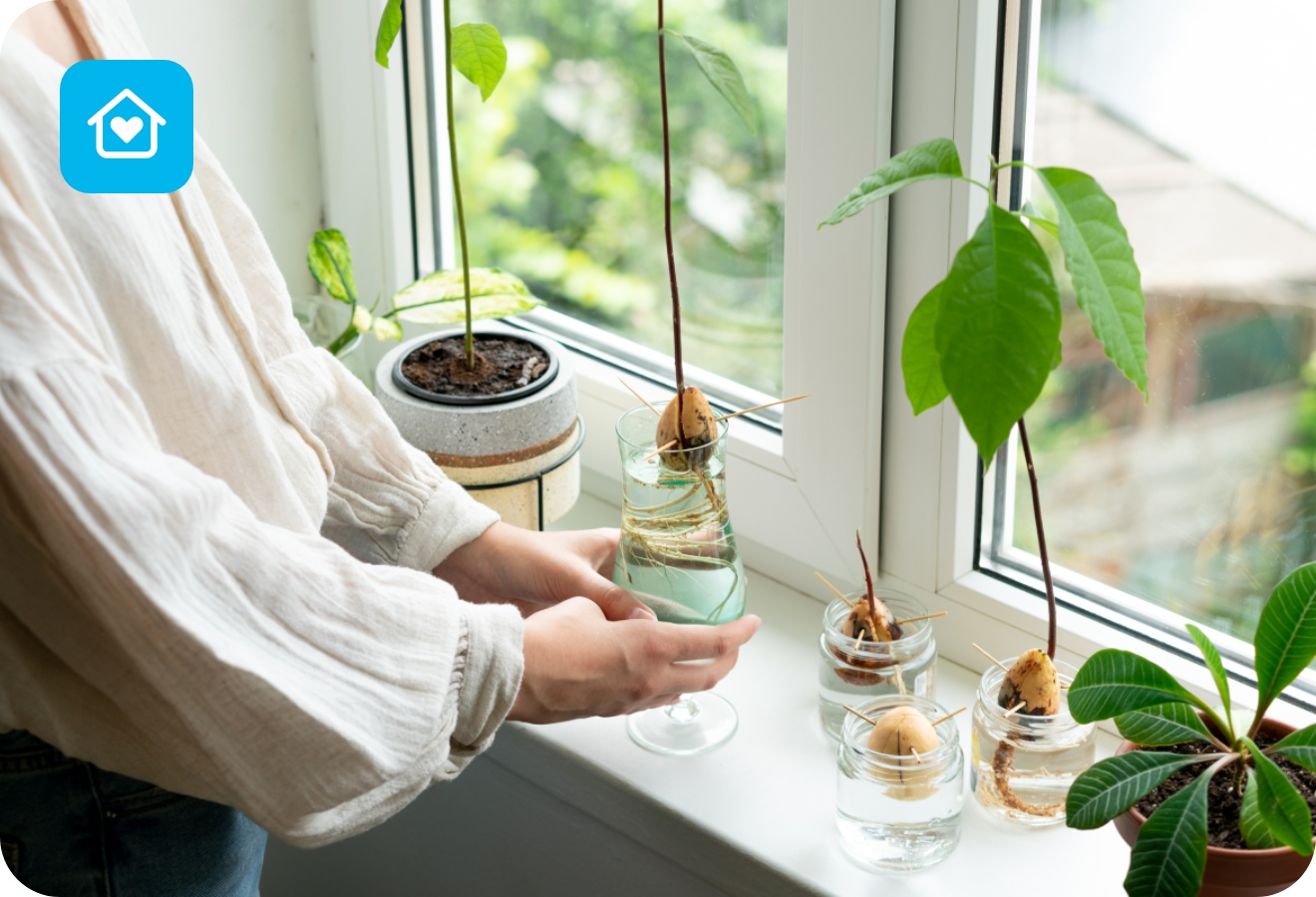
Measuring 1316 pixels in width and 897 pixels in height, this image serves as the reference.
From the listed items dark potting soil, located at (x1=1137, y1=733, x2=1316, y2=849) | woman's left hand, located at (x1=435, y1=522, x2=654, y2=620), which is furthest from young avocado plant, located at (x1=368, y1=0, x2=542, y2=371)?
dark potting soil, located at (x1=1137, y1=733, x2=1316, y2=849)

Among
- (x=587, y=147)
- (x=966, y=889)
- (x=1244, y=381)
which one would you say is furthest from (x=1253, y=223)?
(x=587, y=147)

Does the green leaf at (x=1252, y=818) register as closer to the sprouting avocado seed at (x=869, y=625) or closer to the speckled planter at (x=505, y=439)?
the sprouting avocado seed at (x=869, y=625)

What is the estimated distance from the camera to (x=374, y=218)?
1.46 metres

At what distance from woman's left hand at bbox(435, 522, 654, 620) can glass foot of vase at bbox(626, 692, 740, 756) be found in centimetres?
14

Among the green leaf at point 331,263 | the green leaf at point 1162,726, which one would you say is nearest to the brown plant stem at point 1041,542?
the green leaf at point 1162,726

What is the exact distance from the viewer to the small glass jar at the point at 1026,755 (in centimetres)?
86

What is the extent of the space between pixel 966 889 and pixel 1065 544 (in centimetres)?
29

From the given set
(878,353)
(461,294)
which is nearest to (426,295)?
(461,294)

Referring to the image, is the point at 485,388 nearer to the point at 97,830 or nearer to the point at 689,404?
the point at 689,404

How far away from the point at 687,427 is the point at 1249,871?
412 millimetres

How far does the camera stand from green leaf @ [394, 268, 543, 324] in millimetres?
1175

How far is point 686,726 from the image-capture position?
1.04 metres

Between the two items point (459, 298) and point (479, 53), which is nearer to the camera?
point (479, 53)

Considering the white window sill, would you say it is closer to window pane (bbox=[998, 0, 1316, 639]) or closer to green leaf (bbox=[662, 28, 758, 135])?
window pane (bbox=[998, 0, 1316, 639])
